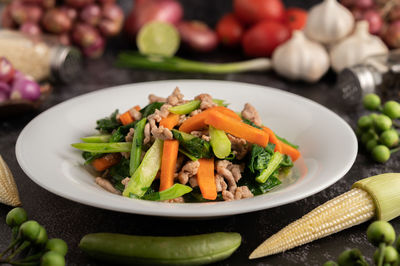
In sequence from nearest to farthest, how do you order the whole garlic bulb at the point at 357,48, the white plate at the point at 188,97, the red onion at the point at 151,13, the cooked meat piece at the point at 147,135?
the white plate at the point at 188,97 → the cooked meat piece at the point at 147,135 → the whole garlic bulb at the point at 357,48 → the red onion at the point at 151,13

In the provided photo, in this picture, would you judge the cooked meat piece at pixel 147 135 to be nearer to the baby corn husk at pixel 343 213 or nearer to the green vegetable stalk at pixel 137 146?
the green vegetable stalk at pixel 137 146

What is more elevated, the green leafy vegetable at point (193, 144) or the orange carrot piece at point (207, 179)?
the green leafy vegetable at point (193, 144)

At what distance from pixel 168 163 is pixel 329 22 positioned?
2349 millimetres

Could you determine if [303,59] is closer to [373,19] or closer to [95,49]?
[373,19]

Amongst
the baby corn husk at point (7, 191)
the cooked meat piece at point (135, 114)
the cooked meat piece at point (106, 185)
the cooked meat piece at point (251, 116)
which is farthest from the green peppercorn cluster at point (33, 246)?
the cooked meat piece at point (251, 116)

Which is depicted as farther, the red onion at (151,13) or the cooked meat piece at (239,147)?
the red onion at (151,13)

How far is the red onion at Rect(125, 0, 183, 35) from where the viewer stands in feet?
14.5

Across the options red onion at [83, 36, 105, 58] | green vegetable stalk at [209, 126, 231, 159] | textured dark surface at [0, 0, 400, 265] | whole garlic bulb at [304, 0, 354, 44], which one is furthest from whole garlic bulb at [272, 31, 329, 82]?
green vegetable stalk at [209, 126, 231, 159]

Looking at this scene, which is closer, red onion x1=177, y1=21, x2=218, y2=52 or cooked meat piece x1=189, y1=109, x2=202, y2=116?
cooked meat piece x1=189, y1=109, x2=202, y2=116

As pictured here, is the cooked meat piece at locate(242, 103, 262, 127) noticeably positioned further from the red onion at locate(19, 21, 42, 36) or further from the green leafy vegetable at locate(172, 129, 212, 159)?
the red onion at locate(19, 21, 42, 36)

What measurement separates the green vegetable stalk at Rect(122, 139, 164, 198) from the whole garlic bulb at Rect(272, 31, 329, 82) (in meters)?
2.03

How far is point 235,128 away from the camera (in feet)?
6.56

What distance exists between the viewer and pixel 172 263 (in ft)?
5.21

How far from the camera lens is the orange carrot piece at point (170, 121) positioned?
205 cm
